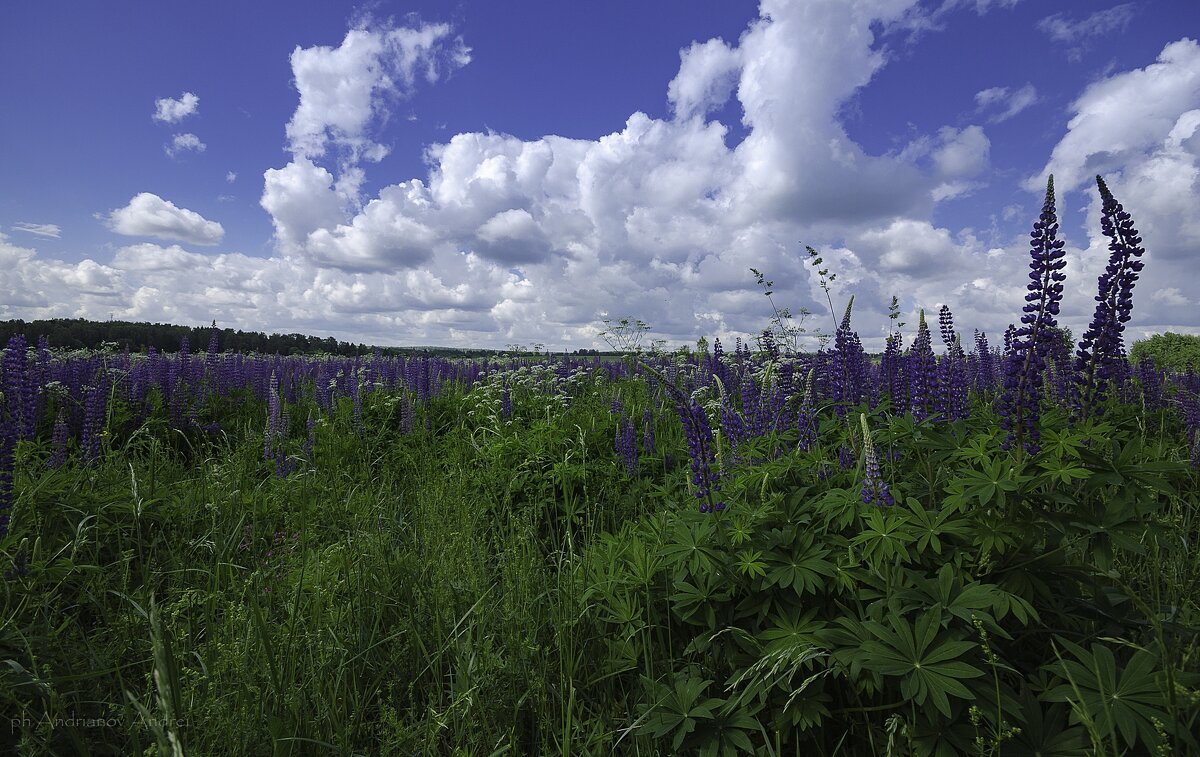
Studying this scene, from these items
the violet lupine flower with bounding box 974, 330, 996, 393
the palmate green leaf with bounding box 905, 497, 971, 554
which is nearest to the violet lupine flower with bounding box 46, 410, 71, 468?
the palmate green leaf with bounding box 905, 497, 971, 554

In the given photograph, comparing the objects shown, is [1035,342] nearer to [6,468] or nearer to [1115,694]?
[1115,694]

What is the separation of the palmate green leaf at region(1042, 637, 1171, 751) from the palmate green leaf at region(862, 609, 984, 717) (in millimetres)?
292

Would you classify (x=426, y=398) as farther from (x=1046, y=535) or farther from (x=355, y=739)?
(x=1046, y=535)

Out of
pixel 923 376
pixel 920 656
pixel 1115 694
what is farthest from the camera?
pixel 923 376

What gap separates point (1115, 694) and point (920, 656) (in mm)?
586

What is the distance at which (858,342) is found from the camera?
457cm

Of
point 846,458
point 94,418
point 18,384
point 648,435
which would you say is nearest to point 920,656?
point 846,458

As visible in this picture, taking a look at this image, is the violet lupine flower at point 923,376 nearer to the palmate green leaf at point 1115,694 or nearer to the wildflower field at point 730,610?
the wildflower field at point 730,610

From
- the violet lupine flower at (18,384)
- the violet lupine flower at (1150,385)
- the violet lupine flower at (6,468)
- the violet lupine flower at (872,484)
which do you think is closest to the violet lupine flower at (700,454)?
the violet lupine flower at (872,484)

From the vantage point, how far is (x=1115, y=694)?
5.84 ft

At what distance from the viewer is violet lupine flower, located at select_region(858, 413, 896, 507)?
2.25m

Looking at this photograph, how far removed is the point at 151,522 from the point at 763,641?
418cm

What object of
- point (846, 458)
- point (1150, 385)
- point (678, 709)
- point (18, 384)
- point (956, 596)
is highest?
point (1150, 385)

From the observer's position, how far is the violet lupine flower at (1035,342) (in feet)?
8.08
